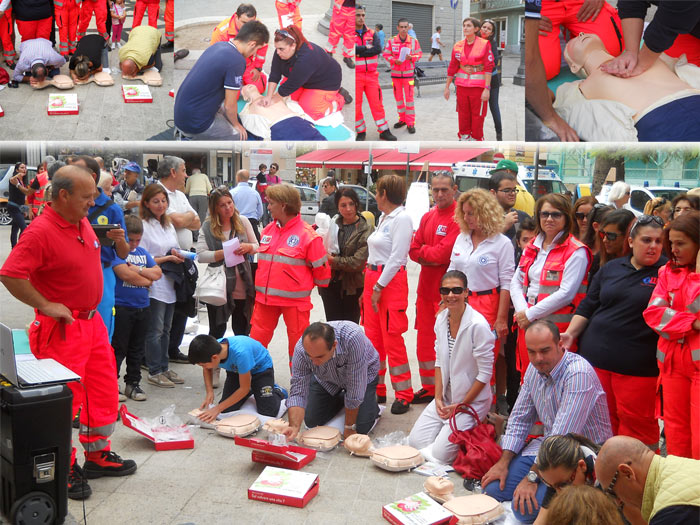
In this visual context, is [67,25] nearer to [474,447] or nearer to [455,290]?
[455,290]

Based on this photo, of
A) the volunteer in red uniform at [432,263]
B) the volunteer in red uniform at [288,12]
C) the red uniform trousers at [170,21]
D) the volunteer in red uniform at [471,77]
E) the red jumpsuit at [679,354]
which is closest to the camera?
the red jumpsuit at [679,354]

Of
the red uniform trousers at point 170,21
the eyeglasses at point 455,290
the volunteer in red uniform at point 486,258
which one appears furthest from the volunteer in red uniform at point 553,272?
the red uniform trousers at point 170,21

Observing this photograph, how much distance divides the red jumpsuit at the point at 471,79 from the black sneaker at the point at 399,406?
1855mm

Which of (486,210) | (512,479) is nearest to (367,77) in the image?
(486,210)

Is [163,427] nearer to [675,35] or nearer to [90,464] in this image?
[90,464]

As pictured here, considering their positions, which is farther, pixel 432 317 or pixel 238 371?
pixel 432 317

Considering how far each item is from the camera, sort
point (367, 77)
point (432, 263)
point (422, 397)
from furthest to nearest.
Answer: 1. point (422, 397)
2. point (432, 263)
3. point (367, 77)

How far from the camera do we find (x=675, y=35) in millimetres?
4082

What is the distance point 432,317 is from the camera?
4957mm

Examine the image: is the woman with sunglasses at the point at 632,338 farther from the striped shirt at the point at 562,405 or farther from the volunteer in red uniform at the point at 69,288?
the volunteer in red uniform at the point at 69,288

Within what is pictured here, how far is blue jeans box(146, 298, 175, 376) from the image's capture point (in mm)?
5066

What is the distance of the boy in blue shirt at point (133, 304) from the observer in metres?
4.72

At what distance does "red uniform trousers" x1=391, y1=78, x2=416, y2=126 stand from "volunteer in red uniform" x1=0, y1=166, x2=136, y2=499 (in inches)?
82.2

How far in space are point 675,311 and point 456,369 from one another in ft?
4.29
